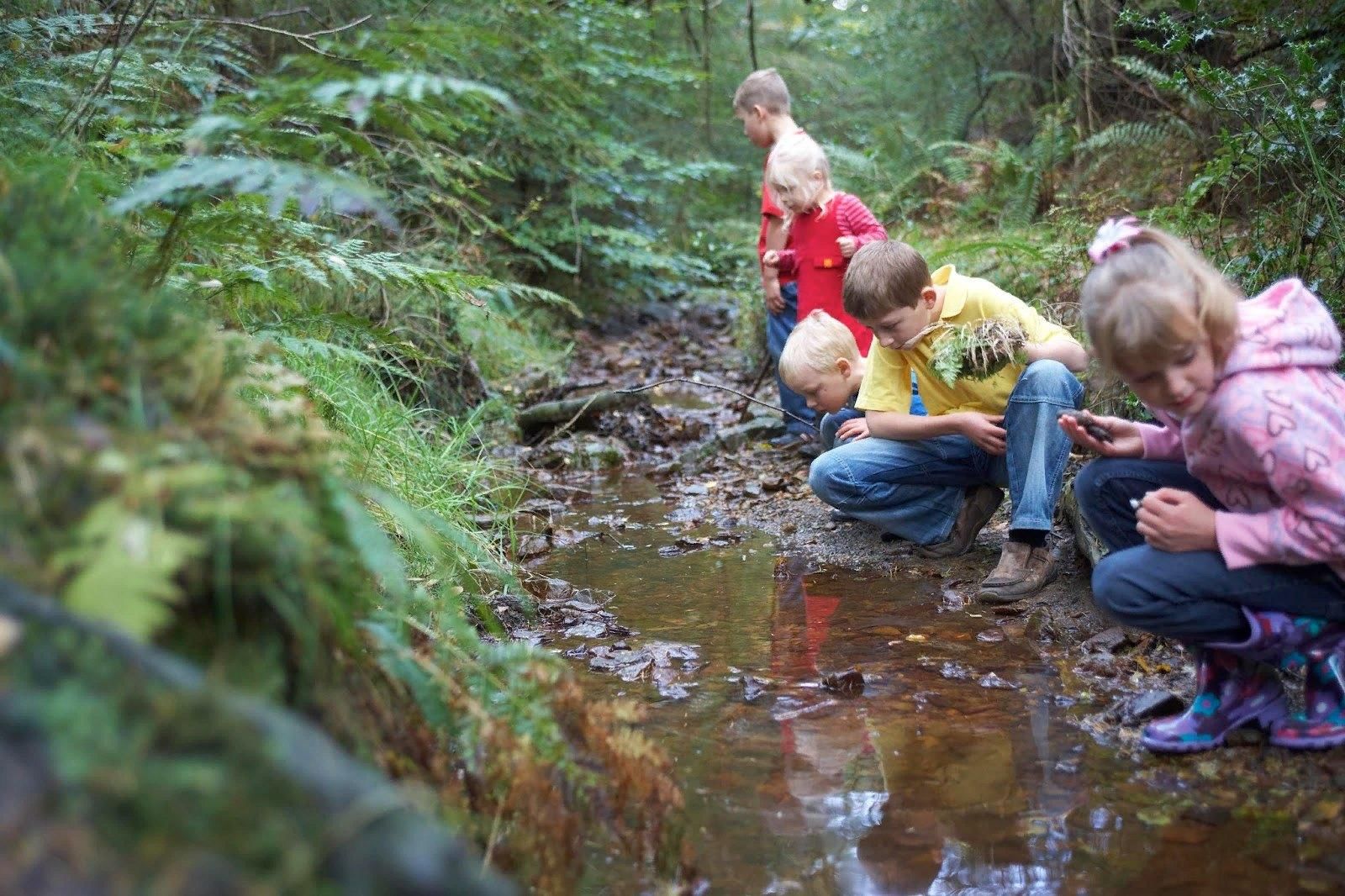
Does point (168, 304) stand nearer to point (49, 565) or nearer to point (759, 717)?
point (49, 565)

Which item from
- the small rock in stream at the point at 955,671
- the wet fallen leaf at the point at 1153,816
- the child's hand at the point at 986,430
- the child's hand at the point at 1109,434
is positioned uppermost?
the child's hand at the point at 1109,434

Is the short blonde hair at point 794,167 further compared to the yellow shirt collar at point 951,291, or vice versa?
the short blonde hair at point 794,167

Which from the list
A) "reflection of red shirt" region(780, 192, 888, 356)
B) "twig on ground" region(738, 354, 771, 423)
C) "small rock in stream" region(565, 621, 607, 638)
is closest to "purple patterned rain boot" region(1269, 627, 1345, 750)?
"small rock in stream" region(565, 621, 607, 638)

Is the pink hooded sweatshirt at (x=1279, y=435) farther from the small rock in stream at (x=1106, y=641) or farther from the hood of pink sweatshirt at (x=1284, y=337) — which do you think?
the small rock in stream at (x=1106, y=641)

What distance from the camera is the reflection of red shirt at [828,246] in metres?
6.07

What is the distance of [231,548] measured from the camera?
1404mm

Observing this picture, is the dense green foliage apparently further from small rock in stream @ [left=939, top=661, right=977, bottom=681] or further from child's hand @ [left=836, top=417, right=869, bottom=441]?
small rock in stream @ [left=939, top=661, right=977, bottom=681]

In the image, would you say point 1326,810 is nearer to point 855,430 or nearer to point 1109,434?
point 1109,434

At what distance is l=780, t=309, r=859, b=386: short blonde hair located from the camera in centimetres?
A: 488

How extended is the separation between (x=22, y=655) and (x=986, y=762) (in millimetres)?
2163

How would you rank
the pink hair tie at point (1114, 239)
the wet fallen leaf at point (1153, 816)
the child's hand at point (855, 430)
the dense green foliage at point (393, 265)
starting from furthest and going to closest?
the child's hand at point (855, 430)
the pink hair tie at point (1114, 239)
the wet fallen leaf at point (1153, 816)
the dense green foliage at point (393, 265)

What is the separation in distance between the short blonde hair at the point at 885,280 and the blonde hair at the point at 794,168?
216 centimetres

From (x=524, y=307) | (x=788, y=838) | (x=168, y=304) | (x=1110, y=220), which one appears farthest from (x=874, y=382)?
(x=524, y=307)

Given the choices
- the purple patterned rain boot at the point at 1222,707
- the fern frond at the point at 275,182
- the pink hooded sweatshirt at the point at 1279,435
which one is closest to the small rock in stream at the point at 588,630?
the purple patterned rain boot at the point at 1222,707
